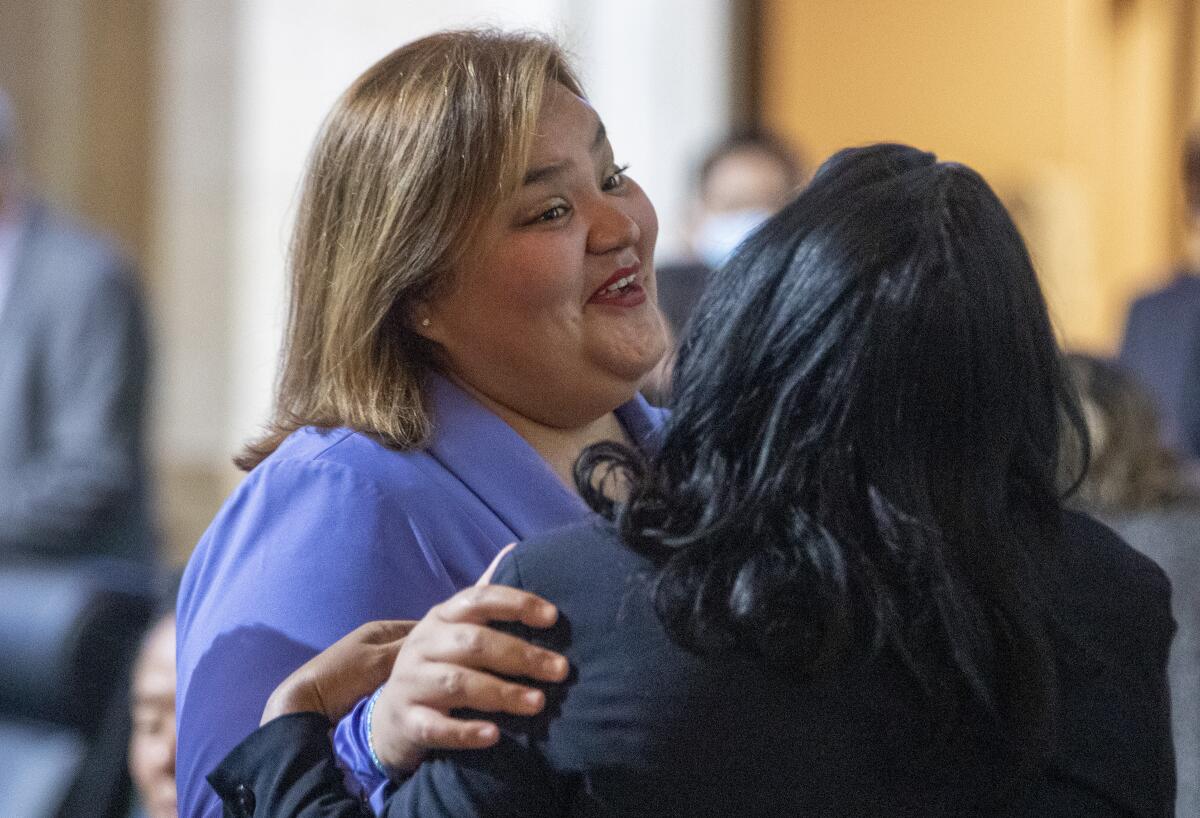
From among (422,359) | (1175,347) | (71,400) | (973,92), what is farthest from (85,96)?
(422,359)

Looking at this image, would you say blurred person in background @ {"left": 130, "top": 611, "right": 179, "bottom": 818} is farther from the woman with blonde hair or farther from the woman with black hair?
the woman with black hair

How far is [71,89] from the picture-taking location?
13.4 ft

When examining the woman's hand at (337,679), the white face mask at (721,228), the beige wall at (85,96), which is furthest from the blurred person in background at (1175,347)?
the woman's hand at (337,679)

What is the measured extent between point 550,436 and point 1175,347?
234cm

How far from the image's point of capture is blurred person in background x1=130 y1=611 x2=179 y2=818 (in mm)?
2090

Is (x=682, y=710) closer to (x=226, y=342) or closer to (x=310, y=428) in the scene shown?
(x=310, y=428)

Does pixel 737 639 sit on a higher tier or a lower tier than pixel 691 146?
higher

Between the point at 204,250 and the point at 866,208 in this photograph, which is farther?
the point at 204,250

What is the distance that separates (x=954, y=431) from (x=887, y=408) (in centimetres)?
5

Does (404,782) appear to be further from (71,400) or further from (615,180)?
(71,400)

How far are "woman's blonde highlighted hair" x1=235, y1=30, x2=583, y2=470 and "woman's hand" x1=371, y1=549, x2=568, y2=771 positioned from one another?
319 mm

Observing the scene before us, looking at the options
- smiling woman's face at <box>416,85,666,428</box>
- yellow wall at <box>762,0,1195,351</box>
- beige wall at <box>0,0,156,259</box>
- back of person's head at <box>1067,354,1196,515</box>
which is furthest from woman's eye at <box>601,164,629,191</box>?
yellow wall at <box>762,0,1195,351</box>

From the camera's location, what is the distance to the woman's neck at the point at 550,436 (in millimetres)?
1425

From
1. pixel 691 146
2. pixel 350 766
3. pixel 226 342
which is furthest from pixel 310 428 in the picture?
pixel 691 146
